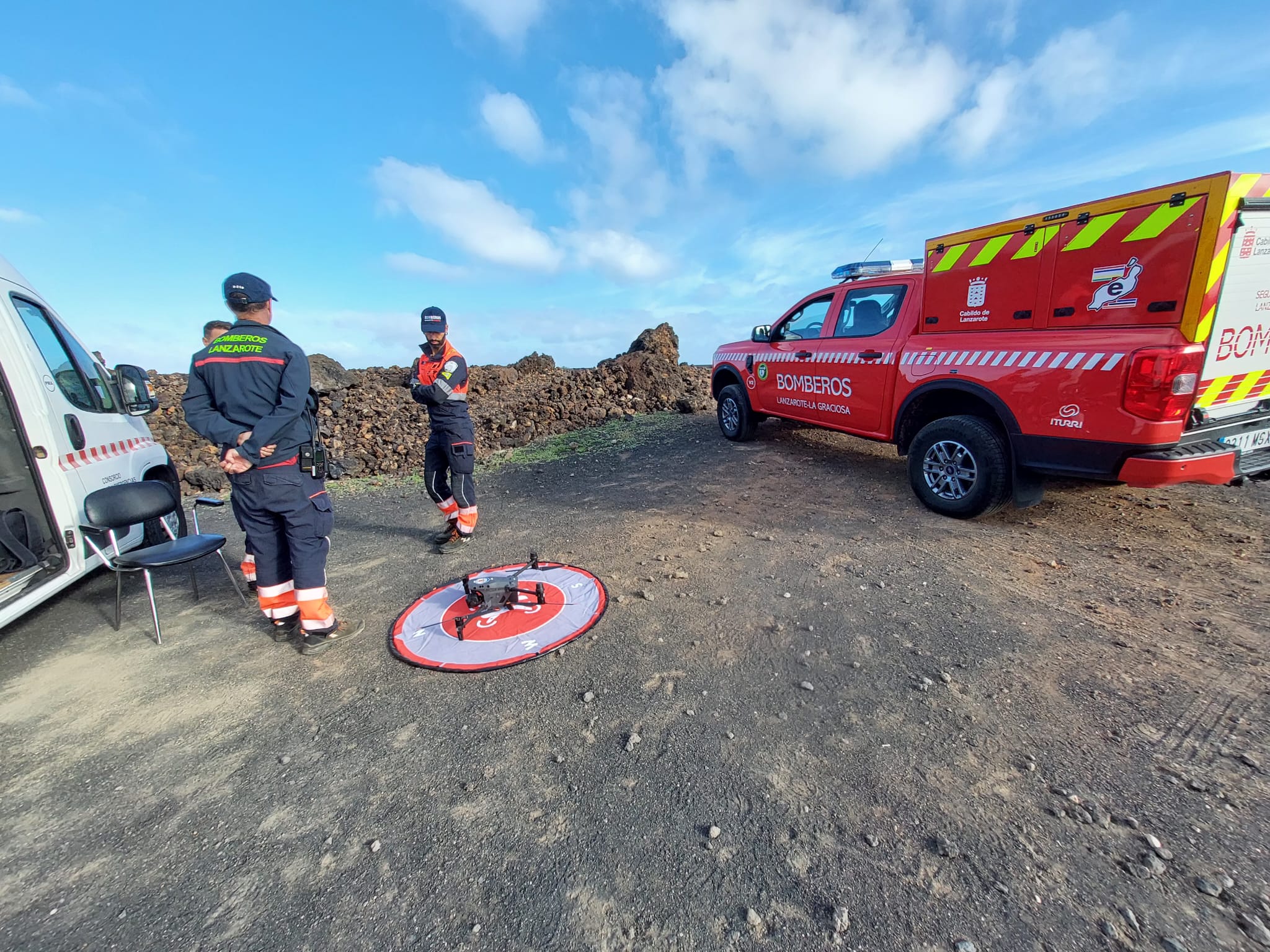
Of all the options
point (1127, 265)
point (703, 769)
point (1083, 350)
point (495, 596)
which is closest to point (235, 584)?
point (495, 596)

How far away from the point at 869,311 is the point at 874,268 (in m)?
0.48

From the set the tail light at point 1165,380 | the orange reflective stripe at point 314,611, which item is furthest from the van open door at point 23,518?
the tail light at point 1165,380

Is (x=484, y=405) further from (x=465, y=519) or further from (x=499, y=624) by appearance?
(x=499, y=624)

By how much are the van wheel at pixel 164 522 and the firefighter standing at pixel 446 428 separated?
1.85 meters

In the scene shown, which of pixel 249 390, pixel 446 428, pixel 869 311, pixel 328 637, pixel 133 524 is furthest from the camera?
pixel 869 311

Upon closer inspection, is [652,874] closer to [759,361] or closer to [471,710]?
[471,710]

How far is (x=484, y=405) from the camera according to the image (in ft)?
33.4

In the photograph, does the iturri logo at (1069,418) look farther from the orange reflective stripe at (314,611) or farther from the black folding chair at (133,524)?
the black folding chair at (133,524)

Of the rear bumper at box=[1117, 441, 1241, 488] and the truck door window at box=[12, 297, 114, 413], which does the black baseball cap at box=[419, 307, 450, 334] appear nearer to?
the truck door window at box=[12, 297, 114, 413]

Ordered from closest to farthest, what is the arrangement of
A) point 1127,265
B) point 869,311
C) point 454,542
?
point 1127,265
point 454,542
point 869,311

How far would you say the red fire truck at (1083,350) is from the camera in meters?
3.13

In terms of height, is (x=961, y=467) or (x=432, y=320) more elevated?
(x=432, y=320)

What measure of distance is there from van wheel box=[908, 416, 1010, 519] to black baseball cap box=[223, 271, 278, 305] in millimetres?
4759

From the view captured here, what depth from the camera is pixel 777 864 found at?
5.46 ft
